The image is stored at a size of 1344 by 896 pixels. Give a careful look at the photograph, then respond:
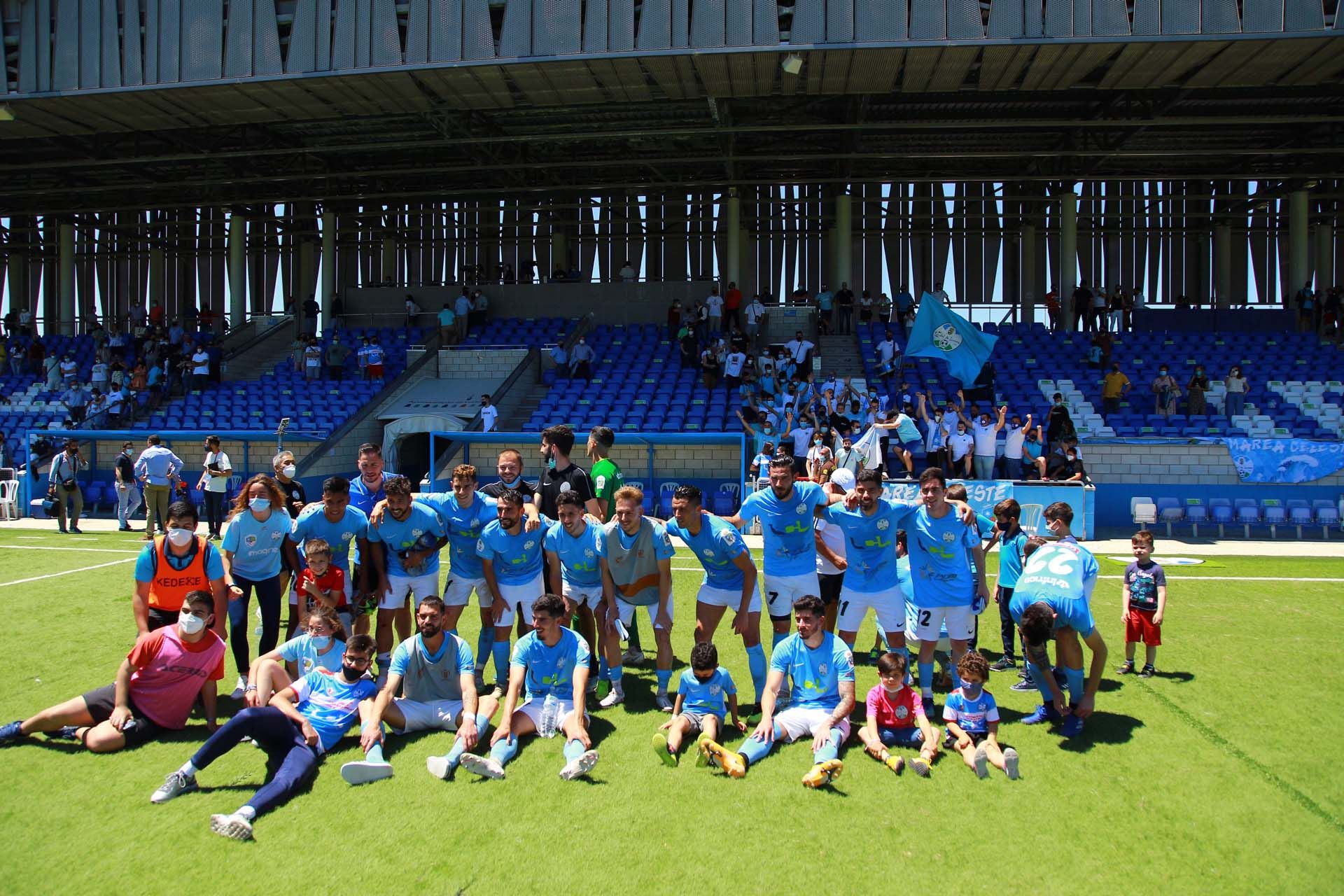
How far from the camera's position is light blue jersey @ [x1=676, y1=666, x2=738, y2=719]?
586 centimetres

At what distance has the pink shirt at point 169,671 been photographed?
583 cm

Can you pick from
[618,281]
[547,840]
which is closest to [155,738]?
[547,840]

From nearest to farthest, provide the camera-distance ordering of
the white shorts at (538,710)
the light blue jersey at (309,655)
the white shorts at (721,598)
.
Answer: the white shorts at (538,710)
the light blue jersey at (309,655)
the white shorts at (721,598)

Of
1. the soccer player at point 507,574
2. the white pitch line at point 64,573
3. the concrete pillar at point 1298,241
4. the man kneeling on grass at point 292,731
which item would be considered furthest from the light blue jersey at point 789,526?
the concrete pillar at point 1298,241

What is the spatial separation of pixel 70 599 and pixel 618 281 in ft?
67.8

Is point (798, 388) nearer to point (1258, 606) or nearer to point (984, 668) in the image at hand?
point (1258, 606)

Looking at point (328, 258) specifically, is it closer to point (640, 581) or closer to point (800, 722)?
point (640, 581)

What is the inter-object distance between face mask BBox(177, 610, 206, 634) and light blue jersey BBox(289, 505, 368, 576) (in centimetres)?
131

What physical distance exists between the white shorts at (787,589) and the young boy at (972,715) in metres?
1.39

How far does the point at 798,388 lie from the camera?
64.0 feet

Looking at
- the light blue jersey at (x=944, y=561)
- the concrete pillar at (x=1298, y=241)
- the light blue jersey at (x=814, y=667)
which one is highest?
the concrete pillar at (x=1298, y=241)

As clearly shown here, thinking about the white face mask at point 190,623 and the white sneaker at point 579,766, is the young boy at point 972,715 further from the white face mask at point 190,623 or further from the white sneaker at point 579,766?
the white face mask at point 190,623

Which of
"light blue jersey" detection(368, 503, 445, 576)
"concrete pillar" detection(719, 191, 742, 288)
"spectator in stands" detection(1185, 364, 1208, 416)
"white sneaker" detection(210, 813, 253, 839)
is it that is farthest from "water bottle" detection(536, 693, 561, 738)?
"concrete pillar" detection(719, 191, 742, 288)

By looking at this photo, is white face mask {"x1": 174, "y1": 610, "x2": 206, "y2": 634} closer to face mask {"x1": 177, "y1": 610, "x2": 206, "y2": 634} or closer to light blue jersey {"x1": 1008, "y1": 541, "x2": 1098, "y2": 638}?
face mask {"x1": 177, "y1": 610, "x2": 206, "y2": 634}
